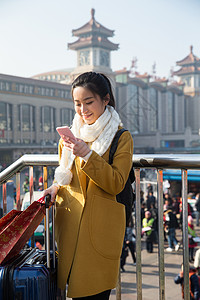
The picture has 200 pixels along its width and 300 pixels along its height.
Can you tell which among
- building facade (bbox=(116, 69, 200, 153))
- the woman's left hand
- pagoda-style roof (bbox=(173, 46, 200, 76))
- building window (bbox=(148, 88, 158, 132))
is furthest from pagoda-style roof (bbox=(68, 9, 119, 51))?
the woman's left hand

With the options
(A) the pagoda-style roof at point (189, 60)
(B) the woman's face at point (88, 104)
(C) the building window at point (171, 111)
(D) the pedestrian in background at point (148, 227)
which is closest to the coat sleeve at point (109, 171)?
(B) the woman's face at point (88, 104)

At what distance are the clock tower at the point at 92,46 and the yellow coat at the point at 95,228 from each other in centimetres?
6071

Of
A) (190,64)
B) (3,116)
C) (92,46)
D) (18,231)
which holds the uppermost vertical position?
(190,64)

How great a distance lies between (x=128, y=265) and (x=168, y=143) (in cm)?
4808

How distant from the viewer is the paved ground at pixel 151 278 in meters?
6.33

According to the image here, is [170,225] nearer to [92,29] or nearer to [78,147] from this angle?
[78,147]

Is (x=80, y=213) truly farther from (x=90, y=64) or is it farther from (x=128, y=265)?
(x=90, y=64)

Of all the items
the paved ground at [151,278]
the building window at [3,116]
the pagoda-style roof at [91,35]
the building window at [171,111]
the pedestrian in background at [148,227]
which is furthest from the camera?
the building window at [171,111]

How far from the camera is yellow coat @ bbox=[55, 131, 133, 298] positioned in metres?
1.31

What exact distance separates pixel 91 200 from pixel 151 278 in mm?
6517

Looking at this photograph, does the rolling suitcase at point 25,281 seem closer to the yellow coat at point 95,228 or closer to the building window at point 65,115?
the yellow coat at point 95,228

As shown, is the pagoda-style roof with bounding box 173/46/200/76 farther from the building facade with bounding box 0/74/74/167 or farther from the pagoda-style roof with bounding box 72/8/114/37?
the building facade with bounding box 0/74/74/167

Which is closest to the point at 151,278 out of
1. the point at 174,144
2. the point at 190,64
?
the point at 174,144

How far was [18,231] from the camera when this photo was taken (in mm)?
1358
